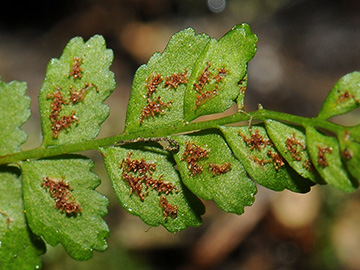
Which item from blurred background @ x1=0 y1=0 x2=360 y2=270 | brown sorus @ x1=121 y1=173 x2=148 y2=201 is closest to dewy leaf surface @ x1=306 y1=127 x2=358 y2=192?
brown sorus @ x1=121 y1=173 x2=148 y2=201

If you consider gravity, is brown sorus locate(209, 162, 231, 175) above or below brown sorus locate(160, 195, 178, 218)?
above

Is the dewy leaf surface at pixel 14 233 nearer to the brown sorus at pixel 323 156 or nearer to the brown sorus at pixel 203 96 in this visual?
the brown sorus at pixel 203 96

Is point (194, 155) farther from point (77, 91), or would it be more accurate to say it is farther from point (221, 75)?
point (77, 91)

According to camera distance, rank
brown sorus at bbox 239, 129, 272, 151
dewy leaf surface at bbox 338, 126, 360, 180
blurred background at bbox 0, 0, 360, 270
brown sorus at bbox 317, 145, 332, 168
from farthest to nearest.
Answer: blurred background at bbox 0, 0, 360, 270 < brown sorus at bbox 239, 129, 272, 151 < brown sorus at bbox 317, 145, 332, 168 < dewy leaf surface at bbox 338, 126, 360, 180

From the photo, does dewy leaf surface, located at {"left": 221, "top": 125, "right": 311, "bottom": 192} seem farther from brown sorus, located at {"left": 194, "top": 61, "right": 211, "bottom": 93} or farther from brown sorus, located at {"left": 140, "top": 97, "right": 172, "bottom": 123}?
brown sorus, located at {"left": 140, "top": 97, "right": 172, "bottom": 123}

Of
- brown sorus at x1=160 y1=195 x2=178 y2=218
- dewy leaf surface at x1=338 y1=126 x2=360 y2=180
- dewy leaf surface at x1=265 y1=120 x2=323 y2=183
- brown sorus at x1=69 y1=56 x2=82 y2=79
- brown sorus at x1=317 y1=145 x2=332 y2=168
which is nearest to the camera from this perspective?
dewy leaf surface at x1=338 y1=126 x2=360 y2=180

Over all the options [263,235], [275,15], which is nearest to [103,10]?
[275,15]

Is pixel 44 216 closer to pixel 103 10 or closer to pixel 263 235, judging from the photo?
pixel 263 235
